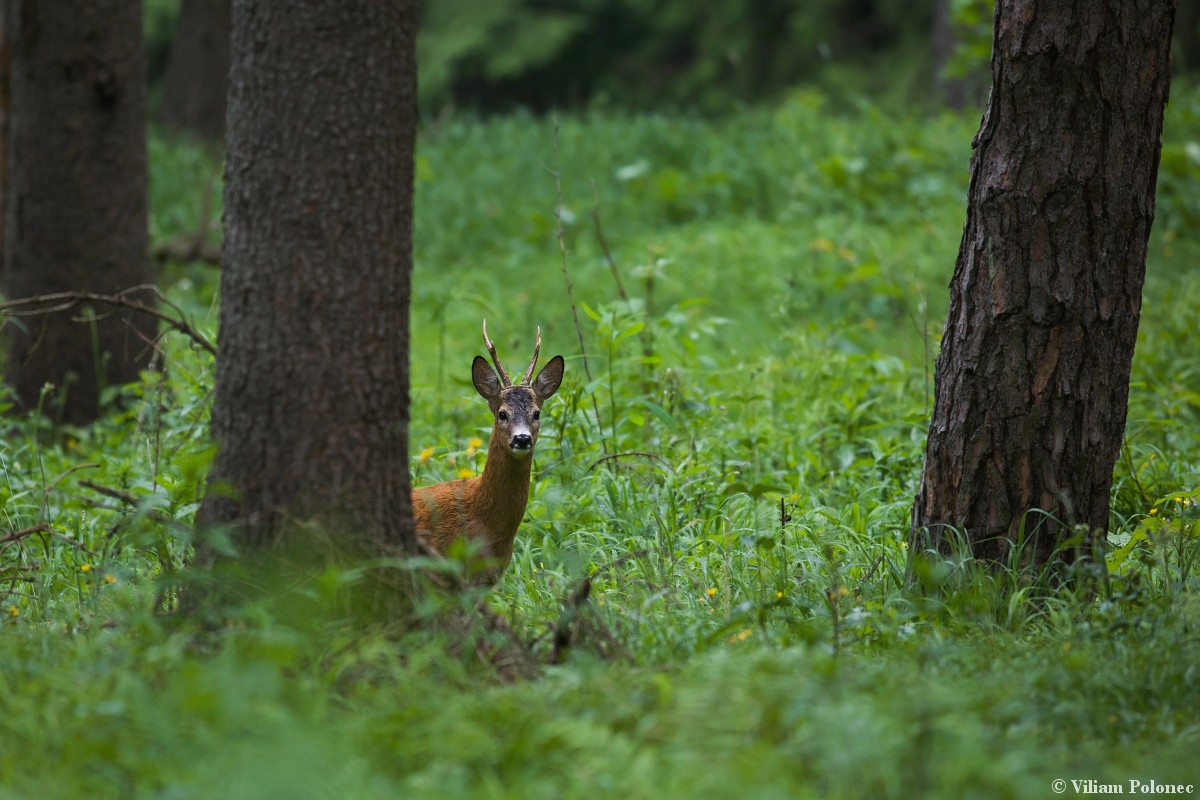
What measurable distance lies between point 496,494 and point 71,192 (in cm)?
364

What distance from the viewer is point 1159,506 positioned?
4531mm

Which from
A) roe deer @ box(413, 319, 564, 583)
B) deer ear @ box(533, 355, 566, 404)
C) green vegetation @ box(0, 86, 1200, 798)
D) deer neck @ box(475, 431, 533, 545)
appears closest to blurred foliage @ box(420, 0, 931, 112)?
green vegetation @ box(0, 86, 1200, 798)

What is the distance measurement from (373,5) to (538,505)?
7.49 feet

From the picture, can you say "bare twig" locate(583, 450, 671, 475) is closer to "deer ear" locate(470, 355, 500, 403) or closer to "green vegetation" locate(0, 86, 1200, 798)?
"green vegetation" locate(0, 86, 1200, 798)

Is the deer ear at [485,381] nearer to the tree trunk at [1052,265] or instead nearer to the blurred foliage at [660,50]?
the tree trunk at [1052,265]

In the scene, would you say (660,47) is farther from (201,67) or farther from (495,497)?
(495,497)

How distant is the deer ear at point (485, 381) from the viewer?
4797mm

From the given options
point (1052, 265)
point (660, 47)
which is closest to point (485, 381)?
point (1052, 265)

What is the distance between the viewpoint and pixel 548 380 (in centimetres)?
486

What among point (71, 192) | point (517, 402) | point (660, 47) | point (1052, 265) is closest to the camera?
point (1052, 265)

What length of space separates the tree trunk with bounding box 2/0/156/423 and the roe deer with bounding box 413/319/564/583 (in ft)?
9.46

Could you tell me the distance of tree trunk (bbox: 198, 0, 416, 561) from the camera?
3111mm

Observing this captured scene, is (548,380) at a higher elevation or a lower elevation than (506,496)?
higher

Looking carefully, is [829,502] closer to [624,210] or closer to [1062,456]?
[1062,456]
